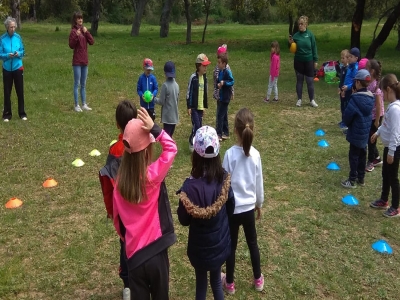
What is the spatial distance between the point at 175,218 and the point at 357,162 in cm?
285

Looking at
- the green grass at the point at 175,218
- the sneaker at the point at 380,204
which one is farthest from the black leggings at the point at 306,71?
the sneaker at the point at 380,204

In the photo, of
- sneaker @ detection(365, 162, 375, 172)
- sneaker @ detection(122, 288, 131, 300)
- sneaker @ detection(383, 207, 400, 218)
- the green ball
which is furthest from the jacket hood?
sneaker @ detection(365, 162, 375, 172)

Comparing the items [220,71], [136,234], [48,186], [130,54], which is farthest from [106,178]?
[130,54]

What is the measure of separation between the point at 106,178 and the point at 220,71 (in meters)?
5.38

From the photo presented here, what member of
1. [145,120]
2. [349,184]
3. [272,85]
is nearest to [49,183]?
[145,120]

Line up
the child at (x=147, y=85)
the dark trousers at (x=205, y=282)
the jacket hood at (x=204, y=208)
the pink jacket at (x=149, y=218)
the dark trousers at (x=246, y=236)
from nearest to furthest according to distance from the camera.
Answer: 1. the pink jacket at (x=149, y=218)
2. the jacket hood at (x=204, y=208)
3. the dark trousers at (x=205, y=282)
4. the dark trousers at (x=246, y=236)
5. the child at (x=147, y=85)

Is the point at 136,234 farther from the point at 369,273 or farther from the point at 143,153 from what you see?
the point at 369,273

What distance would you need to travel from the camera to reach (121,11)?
54156 mm

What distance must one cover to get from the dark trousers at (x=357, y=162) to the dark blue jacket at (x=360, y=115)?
138 millimetres

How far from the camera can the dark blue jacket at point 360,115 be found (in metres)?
6.24

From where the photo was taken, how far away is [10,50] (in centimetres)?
888

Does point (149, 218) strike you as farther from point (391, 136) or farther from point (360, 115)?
point (360, 115)

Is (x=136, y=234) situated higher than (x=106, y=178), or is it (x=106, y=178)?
(x=106, y=178)

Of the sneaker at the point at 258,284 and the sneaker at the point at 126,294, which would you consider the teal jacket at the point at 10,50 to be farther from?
the sneaker at the point at 258,284
